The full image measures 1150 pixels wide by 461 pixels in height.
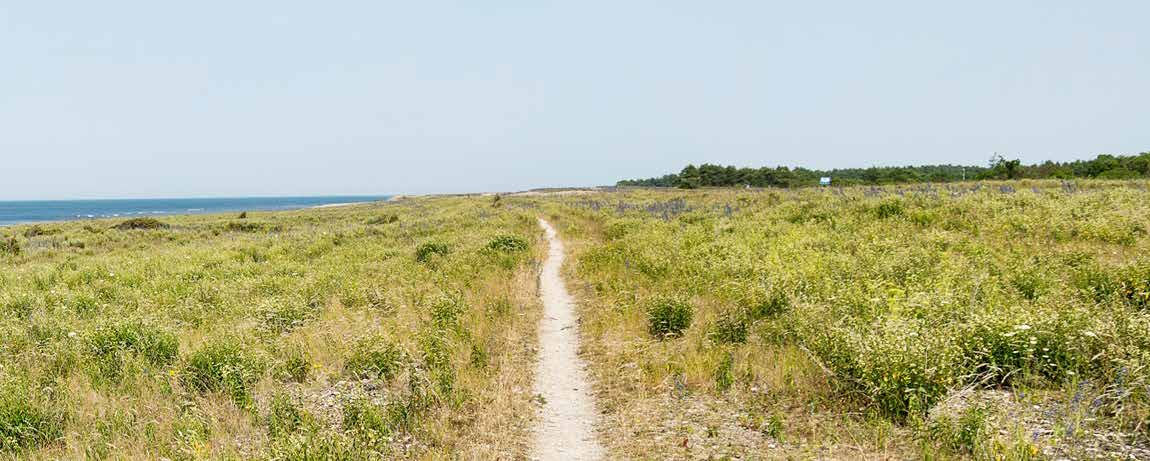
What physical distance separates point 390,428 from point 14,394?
189 inches

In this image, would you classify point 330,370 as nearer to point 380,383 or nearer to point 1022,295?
point 380,383

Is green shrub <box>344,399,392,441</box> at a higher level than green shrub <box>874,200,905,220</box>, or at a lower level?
lower

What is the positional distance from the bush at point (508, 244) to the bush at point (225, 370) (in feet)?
39.0

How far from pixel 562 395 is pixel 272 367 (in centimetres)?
445

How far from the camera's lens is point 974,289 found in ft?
27.7

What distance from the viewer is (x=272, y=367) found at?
296 inches

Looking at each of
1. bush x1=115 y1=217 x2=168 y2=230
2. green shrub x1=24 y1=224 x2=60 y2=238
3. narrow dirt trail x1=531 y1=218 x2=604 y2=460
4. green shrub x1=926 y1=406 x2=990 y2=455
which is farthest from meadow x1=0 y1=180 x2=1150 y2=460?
green shrub x1=24 y1=224 x2=60 y2=238

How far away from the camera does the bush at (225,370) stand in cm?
677

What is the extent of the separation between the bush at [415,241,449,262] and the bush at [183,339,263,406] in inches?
429

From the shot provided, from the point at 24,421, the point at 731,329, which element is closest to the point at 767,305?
the point at 731,329

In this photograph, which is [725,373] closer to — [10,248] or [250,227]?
[10,248]

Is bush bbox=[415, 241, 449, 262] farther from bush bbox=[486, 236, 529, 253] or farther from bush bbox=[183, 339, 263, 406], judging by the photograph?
bush bbox=[183, 339, 263, 406]

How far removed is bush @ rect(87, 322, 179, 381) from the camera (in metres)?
7.82

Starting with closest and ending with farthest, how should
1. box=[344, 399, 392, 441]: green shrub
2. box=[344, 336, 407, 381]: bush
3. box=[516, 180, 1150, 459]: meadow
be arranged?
box=[516, 180, 1150, 459]: meadow → box=[344, 399, 392, 441]: green shrub → box=[344, 336, 407, 381]: bush
